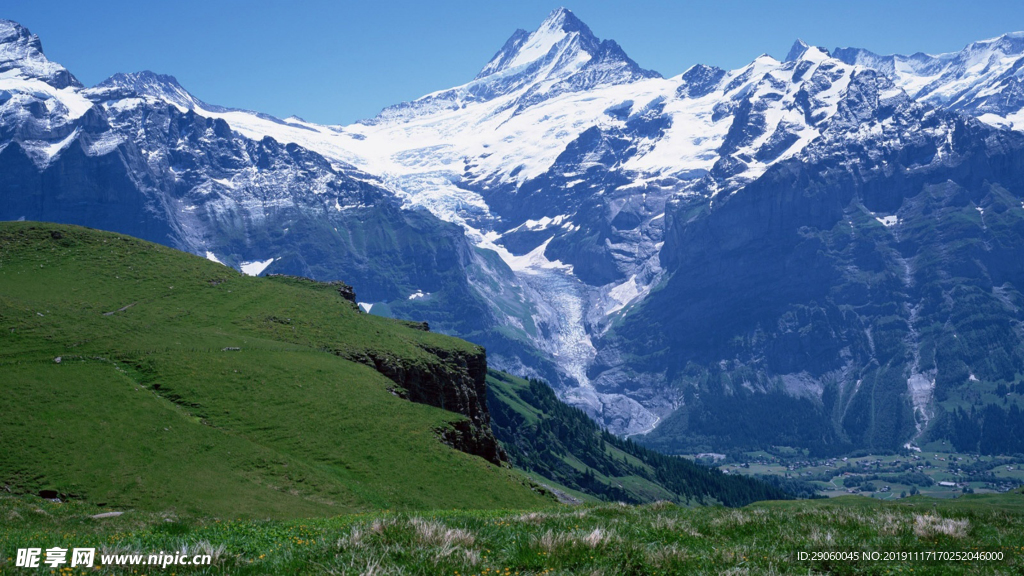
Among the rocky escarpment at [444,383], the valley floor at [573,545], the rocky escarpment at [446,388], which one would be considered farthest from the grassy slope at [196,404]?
the valley floor at [573,545]

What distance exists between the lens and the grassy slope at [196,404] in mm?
53656

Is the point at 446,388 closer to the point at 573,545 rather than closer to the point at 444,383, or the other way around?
the point at 444,383

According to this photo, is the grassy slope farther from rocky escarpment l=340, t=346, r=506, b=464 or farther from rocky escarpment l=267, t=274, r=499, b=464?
rocky escarpment l=340, t=346, r=506, b=464

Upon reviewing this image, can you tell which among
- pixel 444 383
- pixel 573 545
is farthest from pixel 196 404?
pixel 573 545

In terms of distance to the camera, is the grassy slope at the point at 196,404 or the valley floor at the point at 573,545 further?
the grassy slope at the point at 196,404

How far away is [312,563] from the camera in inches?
682

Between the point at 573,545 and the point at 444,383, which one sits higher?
the point at 444,383

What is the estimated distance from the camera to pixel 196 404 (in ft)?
233

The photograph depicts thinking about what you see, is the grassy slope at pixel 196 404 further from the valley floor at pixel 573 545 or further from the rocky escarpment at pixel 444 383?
the valley floor at pixel 573 545

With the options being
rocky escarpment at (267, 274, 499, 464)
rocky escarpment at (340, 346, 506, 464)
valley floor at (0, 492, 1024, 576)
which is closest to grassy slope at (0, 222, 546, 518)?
rocky escarpment at (267, 274, 499, 464)

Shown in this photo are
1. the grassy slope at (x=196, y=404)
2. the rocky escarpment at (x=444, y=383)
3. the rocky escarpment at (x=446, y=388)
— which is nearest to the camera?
the grassy slope at (x=196, y=404)

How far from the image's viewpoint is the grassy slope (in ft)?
176

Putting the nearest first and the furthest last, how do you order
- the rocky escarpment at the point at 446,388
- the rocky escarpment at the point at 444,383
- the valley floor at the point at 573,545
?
1. the valley floor at the point at 573,545
2. the rocky escarpment at the point at 446,388
3. the rocky escarpment at the point at 444,383

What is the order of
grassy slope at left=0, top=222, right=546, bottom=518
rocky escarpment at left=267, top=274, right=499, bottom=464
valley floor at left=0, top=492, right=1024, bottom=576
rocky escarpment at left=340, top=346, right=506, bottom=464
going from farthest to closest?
rocky escarpment at left=267, top=274, right=499, bottom=464 → rocky escarpment at left=340, top=346, right=506, bottom=464 → grassy slope at left=0, top=222, right=546, bottom=518 → valley floor at left=0, top=492, right=1024, bottom=576
